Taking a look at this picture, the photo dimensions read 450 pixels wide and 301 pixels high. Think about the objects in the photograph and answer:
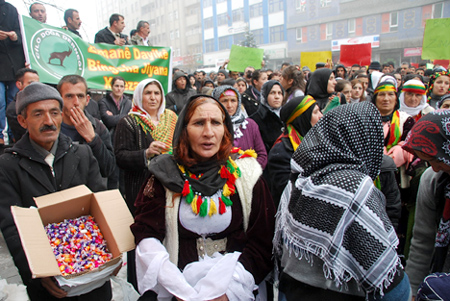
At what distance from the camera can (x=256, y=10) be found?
47531 millimetres

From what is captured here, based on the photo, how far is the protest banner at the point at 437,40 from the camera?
7.28m

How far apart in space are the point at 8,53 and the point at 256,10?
4743 cm

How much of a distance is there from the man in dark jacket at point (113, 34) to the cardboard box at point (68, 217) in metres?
5.49

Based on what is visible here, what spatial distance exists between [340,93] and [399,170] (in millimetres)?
2659

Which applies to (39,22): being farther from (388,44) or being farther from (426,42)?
(388,44)

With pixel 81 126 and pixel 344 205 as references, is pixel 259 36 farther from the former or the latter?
pixel 344 205

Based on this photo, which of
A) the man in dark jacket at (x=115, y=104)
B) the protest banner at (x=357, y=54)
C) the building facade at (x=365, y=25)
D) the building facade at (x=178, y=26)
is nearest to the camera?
the man in dark jacket at (x=115, y=104)

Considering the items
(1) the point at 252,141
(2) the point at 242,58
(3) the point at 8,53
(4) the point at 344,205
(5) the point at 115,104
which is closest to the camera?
(4) the point at 344,205

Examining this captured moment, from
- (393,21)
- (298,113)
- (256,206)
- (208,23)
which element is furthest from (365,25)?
(256,206)

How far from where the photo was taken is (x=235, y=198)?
1.92 metres

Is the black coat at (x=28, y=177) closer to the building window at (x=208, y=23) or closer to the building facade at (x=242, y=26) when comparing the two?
the building facade at (x=242, y=26)

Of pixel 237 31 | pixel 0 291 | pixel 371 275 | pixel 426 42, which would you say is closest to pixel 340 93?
pixel 426 42

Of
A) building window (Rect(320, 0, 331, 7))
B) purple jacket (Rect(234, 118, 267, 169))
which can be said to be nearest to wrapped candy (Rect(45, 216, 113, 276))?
purple jacket (Rect(234, 118, 267, 169))

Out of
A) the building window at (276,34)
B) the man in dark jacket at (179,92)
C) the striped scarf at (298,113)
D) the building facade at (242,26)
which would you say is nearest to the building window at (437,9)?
the building facade at (242,26)
